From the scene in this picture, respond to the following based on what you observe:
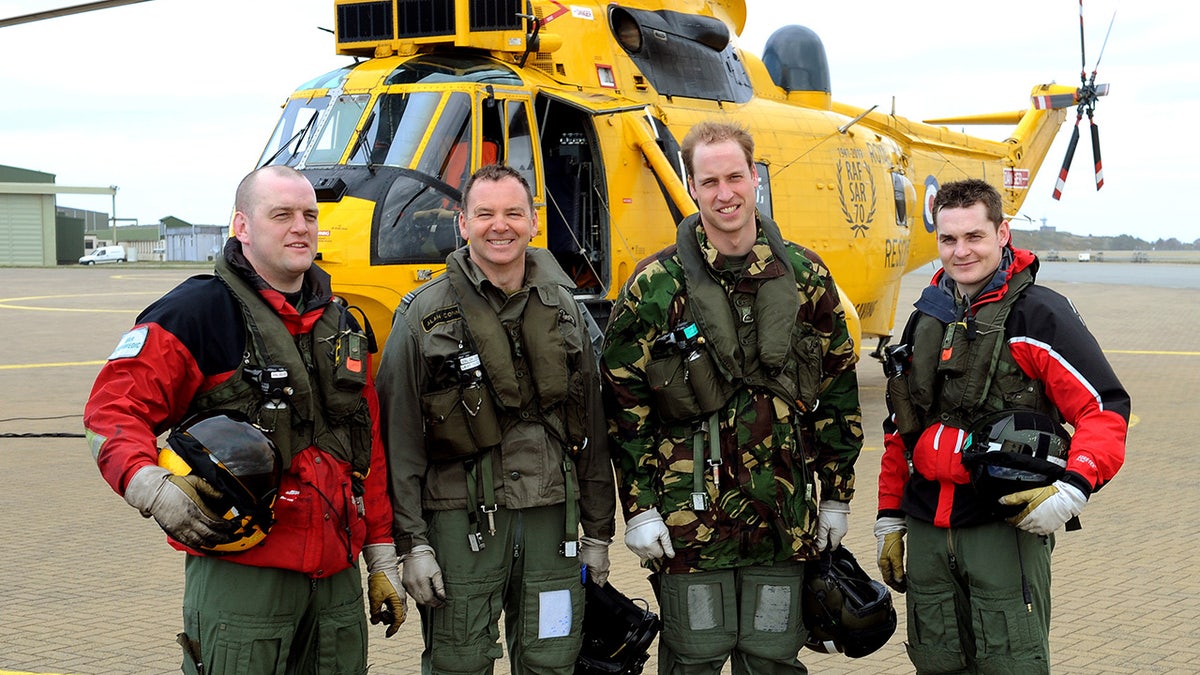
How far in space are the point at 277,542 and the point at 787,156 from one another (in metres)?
8.04

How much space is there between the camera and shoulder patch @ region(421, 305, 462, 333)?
3691mm

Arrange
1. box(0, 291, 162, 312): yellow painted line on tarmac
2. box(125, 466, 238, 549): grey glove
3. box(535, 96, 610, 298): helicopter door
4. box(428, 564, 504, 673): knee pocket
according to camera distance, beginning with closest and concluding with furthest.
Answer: box(125, 466, 238, 549): grey glove
box(428, 564, 504, 673): knee pocket
box(535, 96, 610, 298): helicopter door
box(0, 291, 162, 312): yellow painted line on tarmac

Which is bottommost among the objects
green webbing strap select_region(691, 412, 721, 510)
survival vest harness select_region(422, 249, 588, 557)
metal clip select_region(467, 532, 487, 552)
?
metal clip select_region(467, 532, 487, 552)

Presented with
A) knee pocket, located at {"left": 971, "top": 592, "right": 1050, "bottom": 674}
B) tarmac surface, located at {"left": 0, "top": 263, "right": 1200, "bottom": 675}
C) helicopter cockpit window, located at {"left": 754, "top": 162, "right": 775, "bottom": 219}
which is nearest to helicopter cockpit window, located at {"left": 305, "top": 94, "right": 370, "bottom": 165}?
tarmac surface, located at {"left": 0, "top": 263, "right": 1200, "bottom": 675}

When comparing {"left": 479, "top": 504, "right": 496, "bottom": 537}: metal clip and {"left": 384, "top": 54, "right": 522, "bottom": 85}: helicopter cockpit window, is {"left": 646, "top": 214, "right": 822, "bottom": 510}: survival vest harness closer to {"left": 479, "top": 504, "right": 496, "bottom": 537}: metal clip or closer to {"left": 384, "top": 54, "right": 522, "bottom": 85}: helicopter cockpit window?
{"left": 479, "top": 504, "right": 496, "bottom": 537}: metal clip

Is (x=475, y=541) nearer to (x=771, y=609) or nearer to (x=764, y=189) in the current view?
(x=771, y=609)

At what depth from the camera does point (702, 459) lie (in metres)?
3.79

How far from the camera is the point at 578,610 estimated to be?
12.2 feet

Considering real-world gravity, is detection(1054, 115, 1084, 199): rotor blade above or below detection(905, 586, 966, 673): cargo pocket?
above

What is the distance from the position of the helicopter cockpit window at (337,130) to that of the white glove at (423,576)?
17.3 ft

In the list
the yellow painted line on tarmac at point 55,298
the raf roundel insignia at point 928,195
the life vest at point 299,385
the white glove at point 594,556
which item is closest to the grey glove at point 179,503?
the life vest at point 299,385

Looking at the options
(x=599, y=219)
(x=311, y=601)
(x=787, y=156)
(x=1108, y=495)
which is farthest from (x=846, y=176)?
(x=311, y=601)

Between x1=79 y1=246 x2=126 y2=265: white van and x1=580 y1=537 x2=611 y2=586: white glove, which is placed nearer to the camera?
x1=580 y1=537 x2=611 y2=586: white glove

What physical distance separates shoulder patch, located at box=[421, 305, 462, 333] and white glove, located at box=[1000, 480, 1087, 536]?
1.75 metres
